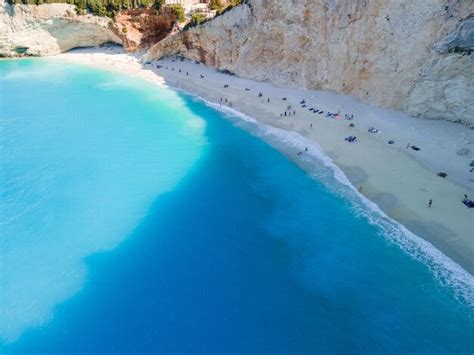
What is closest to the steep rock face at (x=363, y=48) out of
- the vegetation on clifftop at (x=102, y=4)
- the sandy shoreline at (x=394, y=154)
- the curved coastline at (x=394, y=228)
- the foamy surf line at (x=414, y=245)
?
the sandy shoreline at (x=394, y=154)

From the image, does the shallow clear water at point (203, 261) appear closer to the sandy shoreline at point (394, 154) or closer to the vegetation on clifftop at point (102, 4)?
the sandy shoreline at point (394, 154)

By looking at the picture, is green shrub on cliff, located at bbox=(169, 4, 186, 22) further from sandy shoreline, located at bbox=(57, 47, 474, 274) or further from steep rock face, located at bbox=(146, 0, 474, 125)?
sandy shoreline, located at bbox=(57, 47, 474, 274)

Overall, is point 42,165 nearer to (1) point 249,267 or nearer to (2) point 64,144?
(2) point 64,144

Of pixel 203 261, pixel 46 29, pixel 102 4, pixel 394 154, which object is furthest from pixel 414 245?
pixel 46 29

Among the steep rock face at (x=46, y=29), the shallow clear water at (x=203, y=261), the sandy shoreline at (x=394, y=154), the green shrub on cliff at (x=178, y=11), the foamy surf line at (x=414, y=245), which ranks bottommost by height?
the shallow clear water at (x=203, y=261)

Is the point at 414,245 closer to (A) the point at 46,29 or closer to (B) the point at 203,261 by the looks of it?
(B) the point at 203,261

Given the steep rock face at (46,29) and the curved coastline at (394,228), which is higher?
the steep rock face at (46,29)

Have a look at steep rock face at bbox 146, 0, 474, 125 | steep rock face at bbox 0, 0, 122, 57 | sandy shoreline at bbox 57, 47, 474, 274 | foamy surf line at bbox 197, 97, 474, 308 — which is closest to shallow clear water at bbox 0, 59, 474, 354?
foamy surf line at bbox 197, 97, 474, 308
